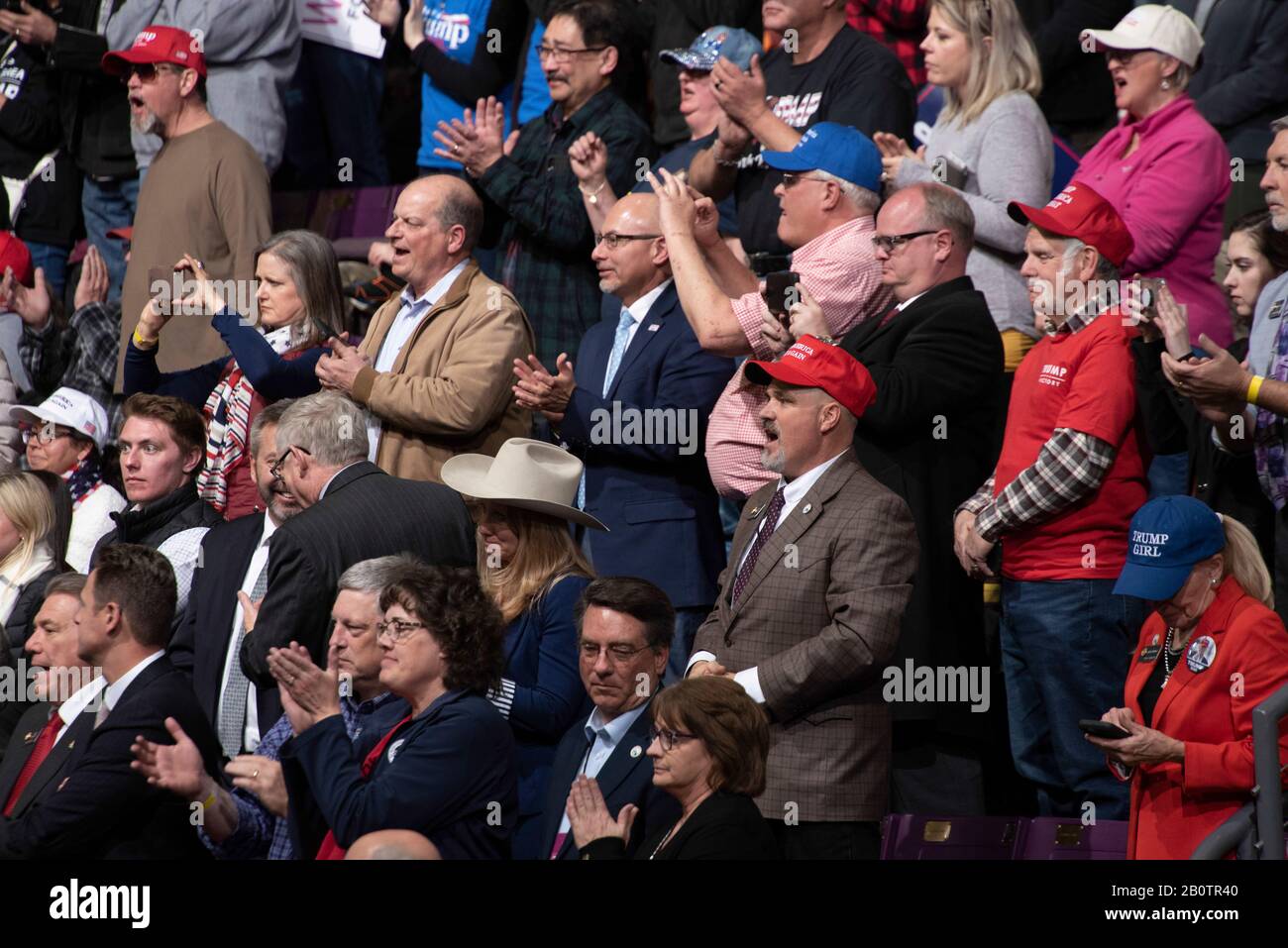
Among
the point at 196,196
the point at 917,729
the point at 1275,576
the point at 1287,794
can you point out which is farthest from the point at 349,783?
the point at 196,196

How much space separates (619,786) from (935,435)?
1701 millimetres

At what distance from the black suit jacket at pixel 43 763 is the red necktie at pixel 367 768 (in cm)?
106

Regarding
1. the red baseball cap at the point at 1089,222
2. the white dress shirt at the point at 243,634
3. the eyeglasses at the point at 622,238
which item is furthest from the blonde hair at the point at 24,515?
the red baseball cap at the point at 1089,222

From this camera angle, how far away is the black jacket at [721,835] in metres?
4.74

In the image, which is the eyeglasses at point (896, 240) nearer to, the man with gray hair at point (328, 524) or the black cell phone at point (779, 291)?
the black cell phone at point (779, 291)

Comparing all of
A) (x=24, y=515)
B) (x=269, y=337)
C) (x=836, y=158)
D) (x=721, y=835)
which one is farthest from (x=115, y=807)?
(x=836, y=158)

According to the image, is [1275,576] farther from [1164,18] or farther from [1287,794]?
[1164,18]

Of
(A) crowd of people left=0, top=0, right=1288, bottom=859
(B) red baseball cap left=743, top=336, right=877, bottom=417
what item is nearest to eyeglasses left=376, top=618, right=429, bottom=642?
(A) crowd of people left=0, top=0, right=1288, bottom=859

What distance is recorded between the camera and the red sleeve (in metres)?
6.03

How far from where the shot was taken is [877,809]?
217 inches

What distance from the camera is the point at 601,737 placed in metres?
5.57

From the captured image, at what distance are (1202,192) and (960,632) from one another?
1.98 m

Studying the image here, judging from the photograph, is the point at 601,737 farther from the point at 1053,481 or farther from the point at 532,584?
the point at 1053,481

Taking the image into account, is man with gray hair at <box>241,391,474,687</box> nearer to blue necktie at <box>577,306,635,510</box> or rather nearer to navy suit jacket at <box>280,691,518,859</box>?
navy suit jacket at <box>280,691,518,859</box>
